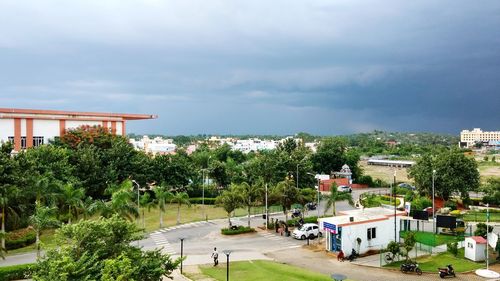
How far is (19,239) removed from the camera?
36906 millimetres

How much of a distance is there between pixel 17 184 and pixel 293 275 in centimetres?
2336

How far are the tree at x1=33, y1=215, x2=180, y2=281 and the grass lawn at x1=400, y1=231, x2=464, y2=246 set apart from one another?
24.8 metres

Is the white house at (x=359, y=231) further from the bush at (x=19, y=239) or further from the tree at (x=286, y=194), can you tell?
the bush at (x=19, y=239)

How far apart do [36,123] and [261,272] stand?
49.8 meters

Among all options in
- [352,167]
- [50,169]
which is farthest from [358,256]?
[352,167]

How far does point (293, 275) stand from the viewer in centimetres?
2830

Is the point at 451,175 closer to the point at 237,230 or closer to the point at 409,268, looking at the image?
the point at 409,268

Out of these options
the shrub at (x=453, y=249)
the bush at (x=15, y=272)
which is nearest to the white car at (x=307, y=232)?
the shrub at (x=453, y=249)

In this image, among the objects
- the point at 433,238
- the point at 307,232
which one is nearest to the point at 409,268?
the point at 433,238

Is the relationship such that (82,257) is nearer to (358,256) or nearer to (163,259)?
(163,259)

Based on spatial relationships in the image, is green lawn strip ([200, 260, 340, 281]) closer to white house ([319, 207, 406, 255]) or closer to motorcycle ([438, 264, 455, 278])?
white house ([319, 207, 406, 255])

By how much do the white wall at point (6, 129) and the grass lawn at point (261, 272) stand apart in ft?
147

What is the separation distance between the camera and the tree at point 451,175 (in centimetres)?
5584

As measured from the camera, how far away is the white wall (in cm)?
6106
